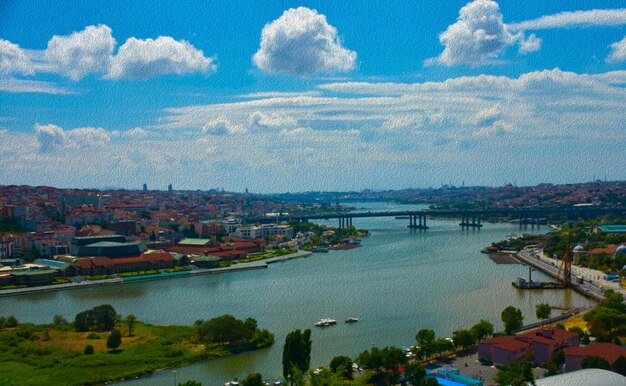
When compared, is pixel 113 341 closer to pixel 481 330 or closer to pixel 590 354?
pixel 481 330

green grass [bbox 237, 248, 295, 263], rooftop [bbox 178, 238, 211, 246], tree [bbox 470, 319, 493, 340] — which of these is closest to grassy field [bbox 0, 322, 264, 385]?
tree [bbox 470, 319, 493, 340]

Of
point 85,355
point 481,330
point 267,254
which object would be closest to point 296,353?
point 481,330

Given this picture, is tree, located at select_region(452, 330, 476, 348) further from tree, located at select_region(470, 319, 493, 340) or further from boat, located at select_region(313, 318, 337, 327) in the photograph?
boat, located at select_region(313, 318, 337, 327)

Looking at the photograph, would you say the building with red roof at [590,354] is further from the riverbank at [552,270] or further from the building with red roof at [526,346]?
the riverbank at [552,270]

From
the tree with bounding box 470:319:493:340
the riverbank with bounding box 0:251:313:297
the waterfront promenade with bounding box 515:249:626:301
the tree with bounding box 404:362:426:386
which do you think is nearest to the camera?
the tree with bounding box 404:362:426:386

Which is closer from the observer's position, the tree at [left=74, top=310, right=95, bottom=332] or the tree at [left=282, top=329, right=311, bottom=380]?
the tree at [left=282, top=329, right=311, bottom=380]

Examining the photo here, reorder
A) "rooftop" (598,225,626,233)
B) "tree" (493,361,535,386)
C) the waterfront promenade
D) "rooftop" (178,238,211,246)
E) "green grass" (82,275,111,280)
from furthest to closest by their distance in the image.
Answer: "rooftop" (598,225,626,233), "rooftop" (178,238,211,246), "green grass" (82,275,111,280), the waterfront promenade, "tree" (493,361,535,386)

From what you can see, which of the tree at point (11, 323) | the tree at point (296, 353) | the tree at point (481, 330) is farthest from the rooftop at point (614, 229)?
the tree at point (11, 323)
